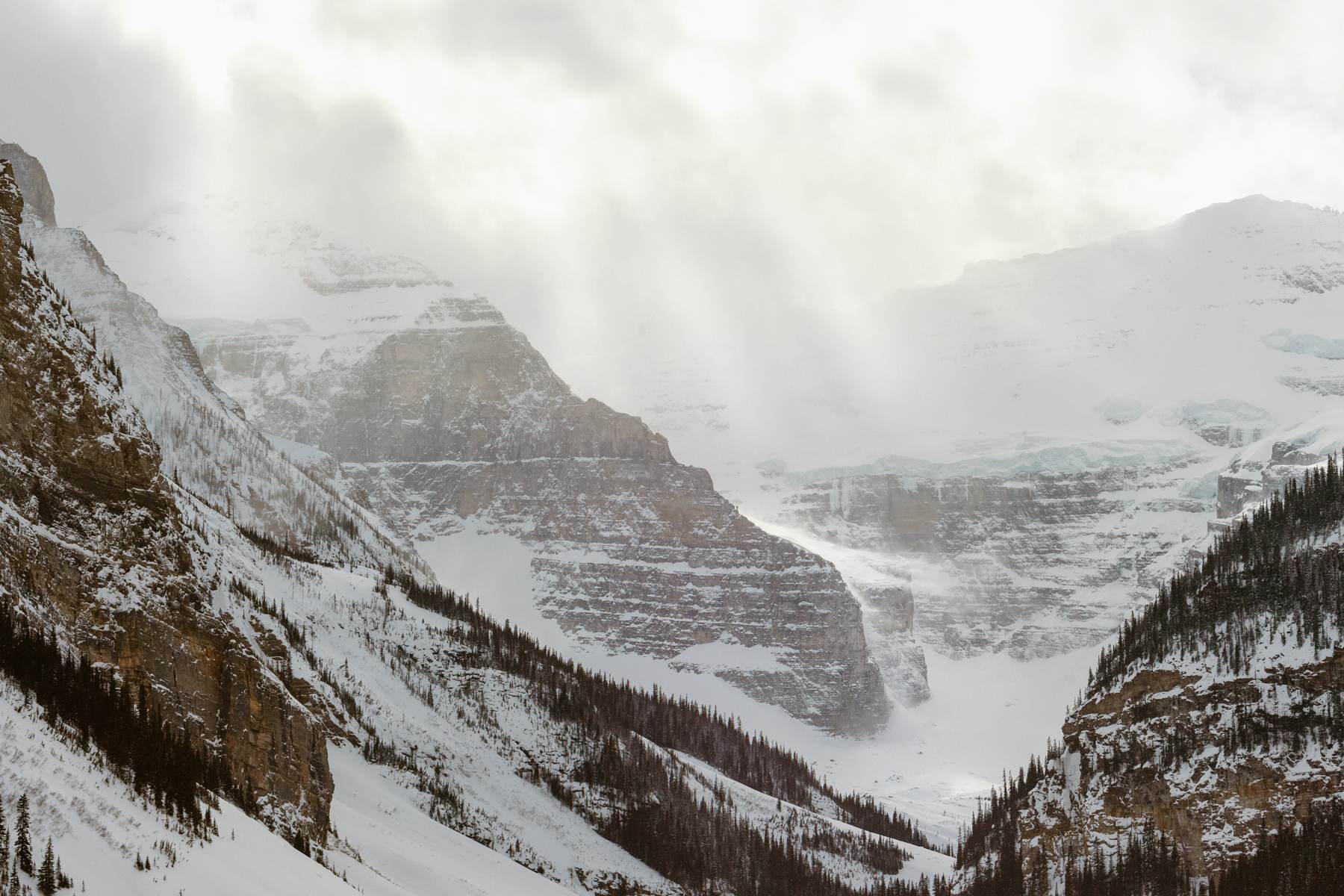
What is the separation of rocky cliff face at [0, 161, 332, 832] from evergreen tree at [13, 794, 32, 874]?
50.2ft

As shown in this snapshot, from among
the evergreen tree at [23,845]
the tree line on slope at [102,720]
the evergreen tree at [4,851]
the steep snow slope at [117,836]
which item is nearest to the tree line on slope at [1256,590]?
the steep snow slope at [117,836]

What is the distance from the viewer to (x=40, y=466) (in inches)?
2450

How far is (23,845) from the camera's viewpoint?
4116cm

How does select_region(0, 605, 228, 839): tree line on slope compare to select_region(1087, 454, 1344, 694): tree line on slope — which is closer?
select_region(0, 605, 228, 839): tree line on slope

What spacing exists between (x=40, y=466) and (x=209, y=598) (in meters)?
13.8

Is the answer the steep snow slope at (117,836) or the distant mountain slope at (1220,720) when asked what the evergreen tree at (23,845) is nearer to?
the steep snow slope at (117,836)

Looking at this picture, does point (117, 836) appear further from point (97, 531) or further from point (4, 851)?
point (97, 531)

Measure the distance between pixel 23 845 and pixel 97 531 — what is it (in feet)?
81.7

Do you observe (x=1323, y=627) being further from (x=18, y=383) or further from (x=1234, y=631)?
(x=18, y=383)

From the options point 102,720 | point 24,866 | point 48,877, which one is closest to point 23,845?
point 24,866

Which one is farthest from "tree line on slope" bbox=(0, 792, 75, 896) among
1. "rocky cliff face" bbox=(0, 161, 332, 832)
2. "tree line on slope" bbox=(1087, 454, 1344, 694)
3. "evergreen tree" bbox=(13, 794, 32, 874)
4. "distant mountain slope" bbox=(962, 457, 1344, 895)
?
"tree line on slope" bbox=(1087, 454, 1344, 694)

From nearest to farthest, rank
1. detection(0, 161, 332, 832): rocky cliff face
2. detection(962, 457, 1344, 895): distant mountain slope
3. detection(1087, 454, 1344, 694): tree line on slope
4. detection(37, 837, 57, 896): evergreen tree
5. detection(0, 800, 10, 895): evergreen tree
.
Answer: detection(0, 800, 10, 895): evergreen tree → detection(37, 837, 57, 896): evergreen tree → detection(0, 161, 332, 832): rocky cliff face → detection(962, 457, 1344, 895): distant mountain slope → detection(1087, 454, 1344, 694): tree line on slope

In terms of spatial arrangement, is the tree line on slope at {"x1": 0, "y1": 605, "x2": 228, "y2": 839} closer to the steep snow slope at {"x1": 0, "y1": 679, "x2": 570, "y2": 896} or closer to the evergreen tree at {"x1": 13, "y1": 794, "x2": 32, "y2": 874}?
the steep snow slope at {"x1": 0, "y1": 679, "x2": 570, "y2": 896}

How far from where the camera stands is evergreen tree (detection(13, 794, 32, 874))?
40.9 meters
